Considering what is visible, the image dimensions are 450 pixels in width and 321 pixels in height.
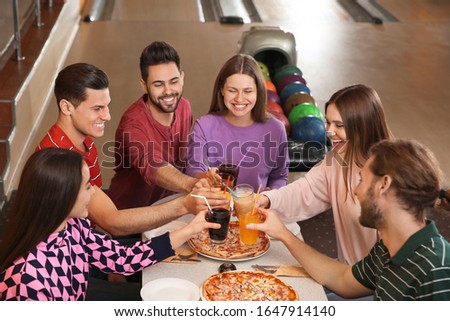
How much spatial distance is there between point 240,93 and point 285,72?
2.50m

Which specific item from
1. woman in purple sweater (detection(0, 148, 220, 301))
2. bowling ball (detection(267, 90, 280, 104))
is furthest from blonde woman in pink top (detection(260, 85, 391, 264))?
bowling ball (detection(267, 90, 280, 104))

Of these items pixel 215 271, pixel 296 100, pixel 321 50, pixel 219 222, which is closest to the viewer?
pixel 215 271

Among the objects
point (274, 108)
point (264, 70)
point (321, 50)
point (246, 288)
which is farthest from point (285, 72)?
point (246, 288)

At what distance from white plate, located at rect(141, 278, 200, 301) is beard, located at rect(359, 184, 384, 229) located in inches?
21.4

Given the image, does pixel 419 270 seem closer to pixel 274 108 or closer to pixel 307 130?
pixel 307 130

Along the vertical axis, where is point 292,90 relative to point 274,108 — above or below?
above

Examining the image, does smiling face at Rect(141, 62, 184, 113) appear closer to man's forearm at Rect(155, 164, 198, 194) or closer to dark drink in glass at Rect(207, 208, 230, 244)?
man's forearm at Rect(155, 164, 198, 194)

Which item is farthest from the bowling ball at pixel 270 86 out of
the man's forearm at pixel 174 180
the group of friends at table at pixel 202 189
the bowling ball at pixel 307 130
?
the man's forearm at pixel 174 180

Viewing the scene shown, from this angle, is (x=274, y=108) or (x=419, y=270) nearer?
(x=419, y=270)

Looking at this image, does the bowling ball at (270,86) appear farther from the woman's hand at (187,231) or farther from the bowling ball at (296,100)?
the woman's hand at (187,231)

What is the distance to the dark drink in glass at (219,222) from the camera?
2.35 metres

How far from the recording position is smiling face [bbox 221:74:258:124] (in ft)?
10.0

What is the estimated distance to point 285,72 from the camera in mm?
5484
